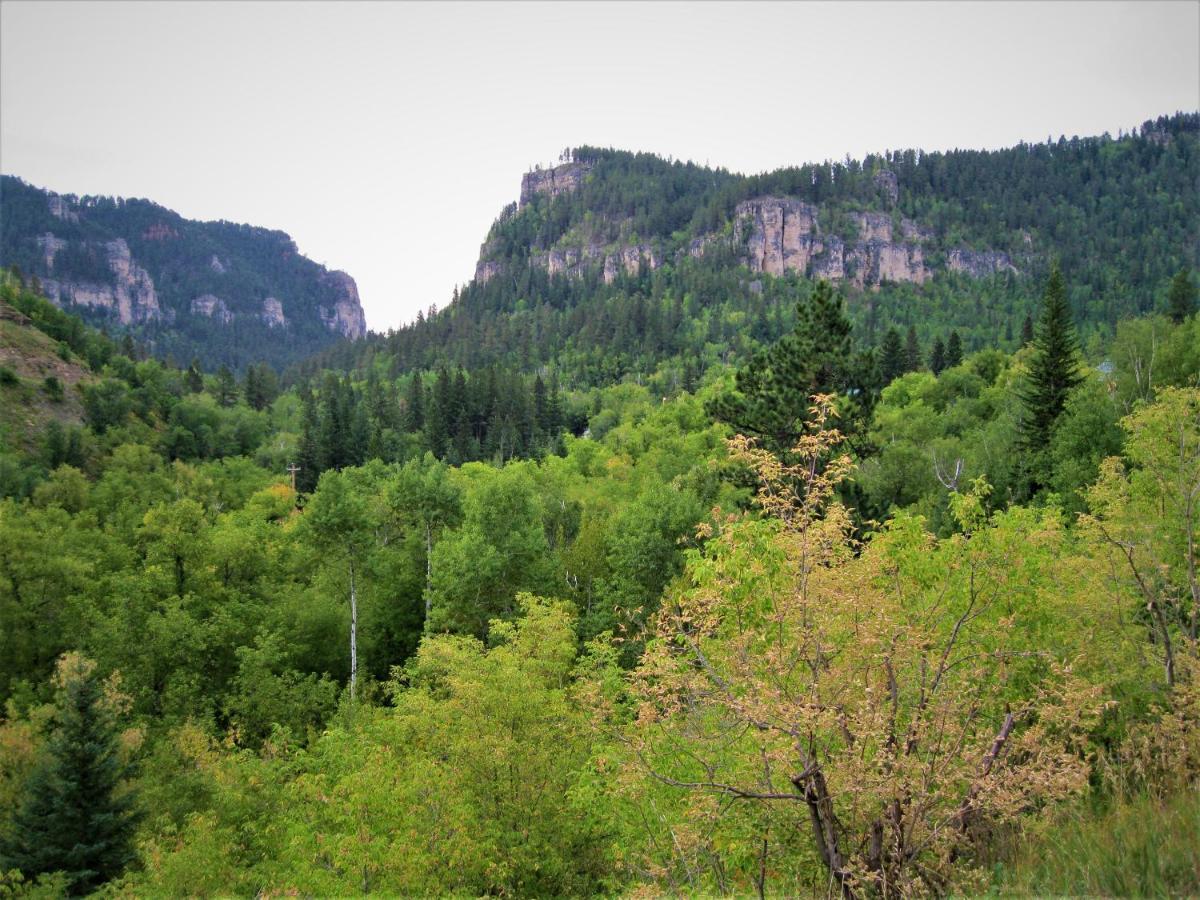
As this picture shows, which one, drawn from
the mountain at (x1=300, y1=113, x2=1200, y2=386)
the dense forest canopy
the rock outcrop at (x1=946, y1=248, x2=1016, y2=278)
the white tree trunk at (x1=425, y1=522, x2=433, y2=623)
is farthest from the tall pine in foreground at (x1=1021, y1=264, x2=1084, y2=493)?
the rock outcrop at (x1=946, y1=248, x2=1016, y2=278)

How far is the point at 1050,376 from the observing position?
3300 centimetres

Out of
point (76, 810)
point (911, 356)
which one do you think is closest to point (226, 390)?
point (76, 810)

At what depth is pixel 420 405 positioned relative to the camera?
8275 cm

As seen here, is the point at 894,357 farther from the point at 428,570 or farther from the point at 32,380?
the point at 32,380

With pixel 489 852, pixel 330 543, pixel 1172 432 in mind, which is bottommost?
pixel 489 852

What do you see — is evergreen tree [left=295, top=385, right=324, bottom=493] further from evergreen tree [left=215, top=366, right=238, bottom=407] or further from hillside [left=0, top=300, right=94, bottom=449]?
evergreen tree [left=215, top=366, right=238, bottom=407]

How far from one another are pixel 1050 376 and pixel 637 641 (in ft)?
81.8

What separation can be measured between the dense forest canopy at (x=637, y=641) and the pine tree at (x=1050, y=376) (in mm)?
189

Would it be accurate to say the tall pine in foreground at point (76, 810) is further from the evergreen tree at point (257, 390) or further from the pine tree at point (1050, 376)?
the evergreen tree at point (257, 390)

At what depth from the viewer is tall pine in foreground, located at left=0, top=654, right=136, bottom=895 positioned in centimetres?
1581

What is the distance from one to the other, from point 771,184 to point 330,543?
590ft

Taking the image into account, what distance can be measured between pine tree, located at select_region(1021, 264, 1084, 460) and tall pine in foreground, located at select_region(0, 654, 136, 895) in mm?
35427

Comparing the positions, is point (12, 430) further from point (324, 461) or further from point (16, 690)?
point (16, 690)

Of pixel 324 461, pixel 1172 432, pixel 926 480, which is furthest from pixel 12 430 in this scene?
pixel 1172 432
